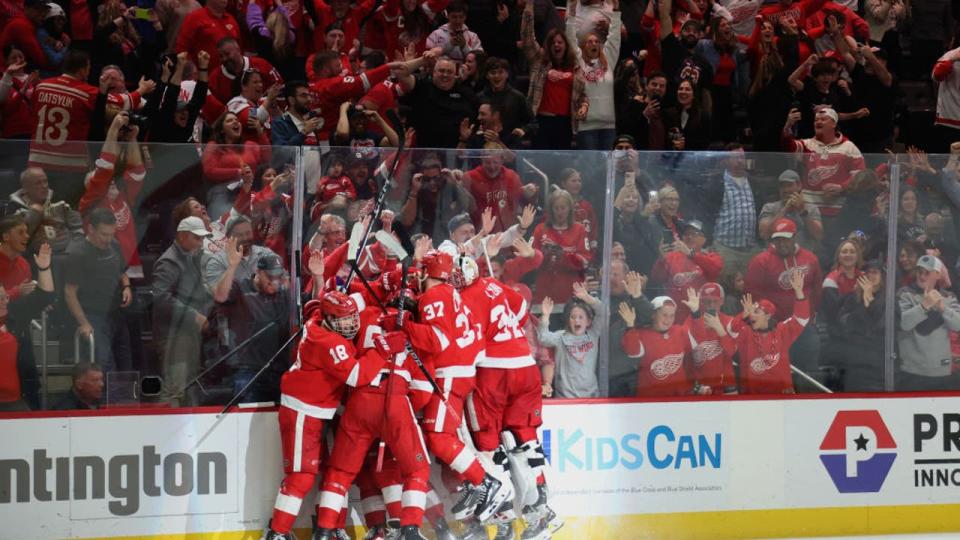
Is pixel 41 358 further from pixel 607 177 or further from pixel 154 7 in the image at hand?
pixel 154 7

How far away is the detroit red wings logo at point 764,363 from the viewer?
26.6 ft

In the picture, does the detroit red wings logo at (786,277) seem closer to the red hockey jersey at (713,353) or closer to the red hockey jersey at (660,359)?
the red hockey jersey at (713,353)

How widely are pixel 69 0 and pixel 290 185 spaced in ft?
13.1

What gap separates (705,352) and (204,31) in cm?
394

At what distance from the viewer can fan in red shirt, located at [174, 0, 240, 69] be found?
9.89 m

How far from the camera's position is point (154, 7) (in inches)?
420

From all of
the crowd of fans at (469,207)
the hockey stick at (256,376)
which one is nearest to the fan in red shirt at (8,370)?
the crowd of fans at (469,207)

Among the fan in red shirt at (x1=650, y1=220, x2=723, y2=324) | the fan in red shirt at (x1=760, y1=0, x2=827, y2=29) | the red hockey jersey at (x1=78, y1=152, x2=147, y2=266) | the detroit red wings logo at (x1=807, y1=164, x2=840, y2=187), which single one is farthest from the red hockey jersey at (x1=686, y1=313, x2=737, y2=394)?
the fan in red shirt at (x1=760, y1=0, x2=827, y2=29)

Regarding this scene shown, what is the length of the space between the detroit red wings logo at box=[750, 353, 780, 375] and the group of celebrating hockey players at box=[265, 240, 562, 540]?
47.9 inches

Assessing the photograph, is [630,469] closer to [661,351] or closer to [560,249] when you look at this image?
[661,351]

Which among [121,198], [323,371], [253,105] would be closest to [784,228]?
[323,371]

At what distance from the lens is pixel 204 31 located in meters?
9.92

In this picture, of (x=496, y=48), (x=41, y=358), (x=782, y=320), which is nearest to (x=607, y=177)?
(x=782, y=320)

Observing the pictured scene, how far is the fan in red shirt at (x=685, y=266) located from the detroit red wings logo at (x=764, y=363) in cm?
44
